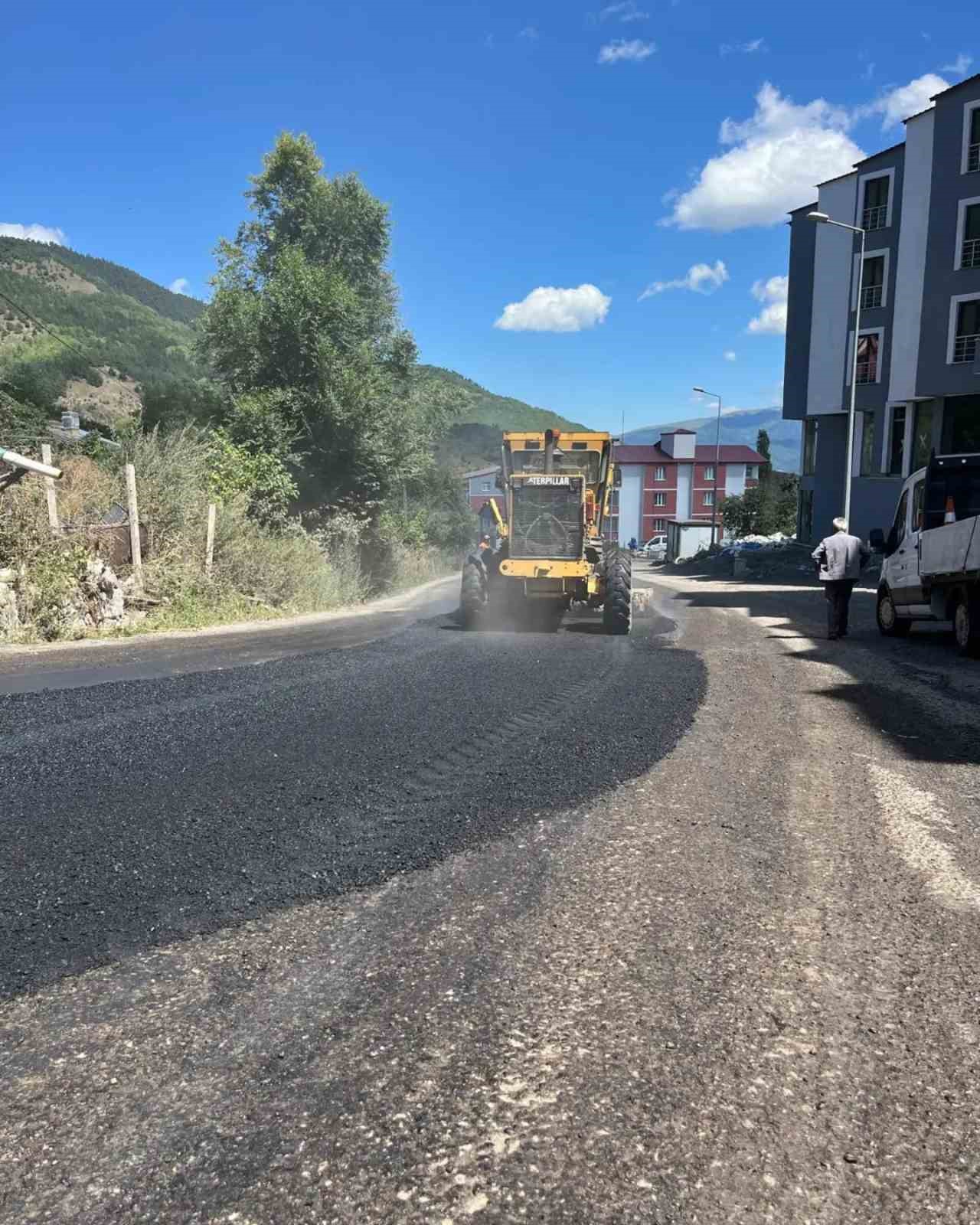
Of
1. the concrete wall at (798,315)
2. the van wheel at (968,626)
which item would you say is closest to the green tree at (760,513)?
the concrete wall at (798,315)

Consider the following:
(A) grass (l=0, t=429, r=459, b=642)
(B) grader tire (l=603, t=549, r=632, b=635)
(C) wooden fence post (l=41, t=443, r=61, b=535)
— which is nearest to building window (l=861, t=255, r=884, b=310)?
(A) grass (l=0, t=429, r=459, b=642)

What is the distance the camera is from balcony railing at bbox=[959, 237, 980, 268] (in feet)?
93.5

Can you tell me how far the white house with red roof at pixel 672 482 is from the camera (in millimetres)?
91688

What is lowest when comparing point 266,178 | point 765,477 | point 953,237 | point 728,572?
point 728,572

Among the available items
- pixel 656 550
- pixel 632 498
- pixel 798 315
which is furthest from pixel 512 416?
pixel 798 315

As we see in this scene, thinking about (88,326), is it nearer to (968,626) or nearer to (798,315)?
(798,315)

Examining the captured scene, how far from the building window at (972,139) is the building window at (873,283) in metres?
4.60

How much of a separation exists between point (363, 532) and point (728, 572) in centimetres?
1640

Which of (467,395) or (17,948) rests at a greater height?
(467,395)

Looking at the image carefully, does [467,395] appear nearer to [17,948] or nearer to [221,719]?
[221,719]

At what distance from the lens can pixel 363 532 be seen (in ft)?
94.1

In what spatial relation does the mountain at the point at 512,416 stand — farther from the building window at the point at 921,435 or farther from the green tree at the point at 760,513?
the building window at the point at 921,435

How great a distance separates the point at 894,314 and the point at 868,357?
78.8 inches

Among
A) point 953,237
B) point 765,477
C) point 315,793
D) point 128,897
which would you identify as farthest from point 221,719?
point 765,477
